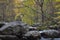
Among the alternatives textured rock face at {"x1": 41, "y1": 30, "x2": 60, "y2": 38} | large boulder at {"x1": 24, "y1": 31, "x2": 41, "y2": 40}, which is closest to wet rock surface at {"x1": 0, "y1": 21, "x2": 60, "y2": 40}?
large boulder at {"x1": 24, "y1": 31, "x2": 41, "y2": 40}

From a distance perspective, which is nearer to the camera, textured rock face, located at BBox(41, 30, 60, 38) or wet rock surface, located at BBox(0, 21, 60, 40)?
wet rock surface, located at BBox(0, 21, 60, 40)

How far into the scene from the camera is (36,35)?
406 inches

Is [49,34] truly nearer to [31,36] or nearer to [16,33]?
[31,36]

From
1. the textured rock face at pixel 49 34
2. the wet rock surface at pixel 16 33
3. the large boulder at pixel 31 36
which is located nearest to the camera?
the wet rock surface at pixel 16 33

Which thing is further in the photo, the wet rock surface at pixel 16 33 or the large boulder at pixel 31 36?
the large boulder at pixel 31 36

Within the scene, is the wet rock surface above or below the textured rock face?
above

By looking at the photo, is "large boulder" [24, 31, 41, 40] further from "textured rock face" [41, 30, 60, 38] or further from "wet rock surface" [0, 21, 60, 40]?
"textured rock face" [41, 30, 60, 38]

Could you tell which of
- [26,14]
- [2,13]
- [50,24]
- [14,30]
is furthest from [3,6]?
[14,30]

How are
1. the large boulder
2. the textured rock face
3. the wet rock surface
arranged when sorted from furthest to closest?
1. the textured rock face
2. the large boulder
3. the wet rock surface

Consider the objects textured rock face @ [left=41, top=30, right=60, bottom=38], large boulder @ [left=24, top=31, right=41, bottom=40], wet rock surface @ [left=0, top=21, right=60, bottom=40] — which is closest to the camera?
wet rock surface @ [left=0, top=21, right=60, bottom=40]

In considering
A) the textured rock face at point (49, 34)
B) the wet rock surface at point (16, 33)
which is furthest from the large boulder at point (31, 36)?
the textured rock face at point (49, 34)

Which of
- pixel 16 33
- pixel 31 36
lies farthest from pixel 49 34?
pixel 16 33

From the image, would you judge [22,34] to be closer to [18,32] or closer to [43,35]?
[18,32]

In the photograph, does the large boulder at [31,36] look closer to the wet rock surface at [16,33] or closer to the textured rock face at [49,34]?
the wet rock surface at [16,33]
